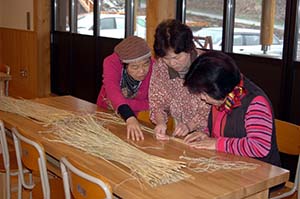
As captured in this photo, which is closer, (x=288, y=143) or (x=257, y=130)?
(x=257, y=130)

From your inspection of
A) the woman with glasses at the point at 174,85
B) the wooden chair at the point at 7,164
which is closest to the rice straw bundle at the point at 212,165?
the woman with glasses at the point at 174,85

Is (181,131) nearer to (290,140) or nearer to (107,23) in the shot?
(290,140)

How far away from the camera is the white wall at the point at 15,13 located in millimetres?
7391

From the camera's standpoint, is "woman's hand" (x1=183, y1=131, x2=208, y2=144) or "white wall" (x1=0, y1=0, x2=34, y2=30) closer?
"woman's hand" (x1=183, y1=131, x2=208, y2=144)

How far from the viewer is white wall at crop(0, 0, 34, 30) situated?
7391mm

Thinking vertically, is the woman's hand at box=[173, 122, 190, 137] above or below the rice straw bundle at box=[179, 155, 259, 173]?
above

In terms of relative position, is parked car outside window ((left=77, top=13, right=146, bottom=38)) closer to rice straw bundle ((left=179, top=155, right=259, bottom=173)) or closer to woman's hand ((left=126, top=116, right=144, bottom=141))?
woman's hand ((left=126, top=116, right=144, bottom=141))

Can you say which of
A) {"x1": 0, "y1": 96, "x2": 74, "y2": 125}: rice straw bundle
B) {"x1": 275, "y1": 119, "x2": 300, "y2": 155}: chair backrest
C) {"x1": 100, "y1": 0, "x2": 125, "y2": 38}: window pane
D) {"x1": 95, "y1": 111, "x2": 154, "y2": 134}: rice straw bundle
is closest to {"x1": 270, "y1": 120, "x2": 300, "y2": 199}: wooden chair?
{"x1": 275, "y1": 119, "x2": 300, "y2": 155}: chair backrest

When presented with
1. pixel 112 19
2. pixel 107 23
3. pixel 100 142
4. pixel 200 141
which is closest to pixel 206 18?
pixel 112 19

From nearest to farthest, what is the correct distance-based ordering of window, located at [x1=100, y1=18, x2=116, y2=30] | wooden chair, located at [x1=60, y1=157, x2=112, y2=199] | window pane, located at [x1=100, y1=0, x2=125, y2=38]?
wooden chair, located at [x1=60, y1=157, x2=112, y2=199] < window pane, located at [x1=100, y1=0, x2=125, y2=38] < window, located at [x1=100, y1=18, x2=116, y2=30]

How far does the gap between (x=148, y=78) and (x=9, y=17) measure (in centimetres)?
575

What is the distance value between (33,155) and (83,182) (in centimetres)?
56

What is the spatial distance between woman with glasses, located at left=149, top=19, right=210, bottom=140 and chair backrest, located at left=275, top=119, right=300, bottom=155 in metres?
0.43

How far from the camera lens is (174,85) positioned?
8.46ft
